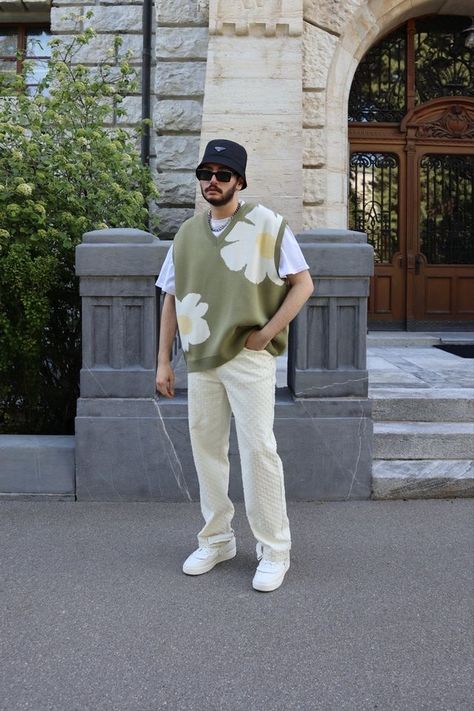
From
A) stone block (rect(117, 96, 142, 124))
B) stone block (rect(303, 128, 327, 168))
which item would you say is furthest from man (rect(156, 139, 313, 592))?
stone block (rect(117, 96, 142, 124))

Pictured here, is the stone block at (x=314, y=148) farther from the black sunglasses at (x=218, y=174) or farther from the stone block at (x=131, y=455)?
the black sunglasses at (x=218, y=174)

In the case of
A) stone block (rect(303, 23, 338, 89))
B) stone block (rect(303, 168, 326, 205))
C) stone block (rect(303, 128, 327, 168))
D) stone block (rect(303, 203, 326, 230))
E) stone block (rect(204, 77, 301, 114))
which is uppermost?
stone block (rect(303, 23, 338, 89))

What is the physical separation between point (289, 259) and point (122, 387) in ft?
5.98

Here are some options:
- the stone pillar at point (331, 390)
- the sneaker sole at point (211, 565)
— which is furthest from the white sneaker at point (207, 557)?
the stone pillar at point (331, 390)

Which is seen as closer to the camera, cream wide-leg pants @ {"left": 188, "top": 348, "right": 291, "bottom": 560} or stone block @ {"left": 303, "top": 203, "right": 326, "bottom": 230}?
cream wide-leg pants @ {"left": 188, "top": 348, "right": 291, "bottom": 560}

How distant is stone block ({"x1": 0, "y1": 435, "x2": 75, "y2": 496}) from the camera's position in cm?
457

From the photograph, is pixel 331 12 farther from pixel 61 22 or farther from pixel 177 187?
pixel 61 22

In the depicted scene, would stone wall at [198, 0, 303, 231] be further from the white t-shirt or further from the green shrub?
the white t-shirt

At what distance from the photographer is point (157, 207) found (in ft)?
29.9

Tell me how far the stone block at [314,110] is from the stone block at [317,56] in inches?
4.5

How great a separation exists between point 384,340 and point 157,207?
11.4 feet

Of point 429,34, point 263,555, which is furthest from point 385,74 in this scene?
point 263,555

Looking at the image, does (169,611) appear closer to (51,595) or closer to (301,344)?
(51,595)

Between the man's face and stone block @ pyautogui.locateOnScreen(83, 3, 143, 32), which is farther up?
stone block @ pyautogui.locateOnScreen(83, 3, 143, 32)
